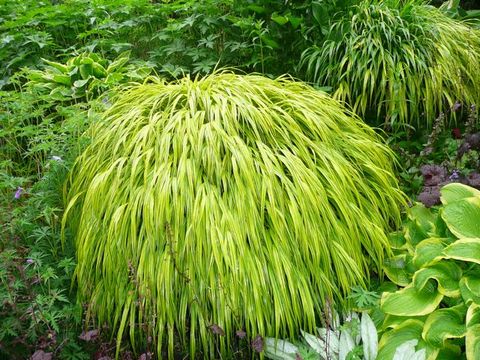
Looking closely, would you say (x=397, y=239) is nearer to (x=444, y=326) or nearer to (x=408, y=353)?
(x=444, y=326)

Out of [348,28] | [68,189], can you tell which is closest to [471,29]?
[348,28]

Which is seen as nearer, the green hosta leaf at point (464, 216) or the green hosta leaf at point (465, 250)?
the green hosta leaf at point (465, 250)

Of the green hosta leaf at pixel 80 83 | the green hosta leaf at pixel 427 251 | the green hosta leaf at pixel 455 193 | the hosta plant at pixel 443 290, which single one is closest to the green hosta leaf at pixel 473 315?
the hosta plant at pixel 443 290

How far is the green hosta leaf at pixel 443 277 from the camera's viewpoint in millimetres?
1936

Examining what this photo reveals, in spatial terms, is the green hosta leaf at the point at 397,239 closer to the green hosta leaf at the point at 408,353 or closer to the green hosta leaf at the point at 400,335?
the green hosta leaf at the point at 400,335

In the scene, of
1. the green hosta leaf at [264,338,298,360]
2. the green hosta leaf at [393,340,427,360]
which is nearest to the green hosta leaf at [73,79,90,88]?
the green hosta leaf at [264,338,298,360]

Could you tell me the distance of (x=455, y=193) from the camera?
7.37 feet

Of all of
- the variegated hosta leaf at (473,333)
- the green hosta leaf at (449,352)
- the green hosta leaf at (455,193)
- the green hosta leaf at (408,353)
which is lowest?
the green hosta leaf at (449,352)

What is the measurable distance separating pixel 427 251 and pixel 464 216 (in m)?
0.21

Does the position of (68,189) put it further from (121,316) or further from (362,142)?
(362,142)

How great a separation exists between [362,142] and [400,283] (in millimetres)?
738

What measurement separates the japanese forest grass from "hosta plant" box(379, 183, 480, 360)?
7.0 inches

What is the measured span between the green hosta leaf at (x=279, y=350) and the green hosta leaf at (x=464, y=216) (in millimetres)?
829

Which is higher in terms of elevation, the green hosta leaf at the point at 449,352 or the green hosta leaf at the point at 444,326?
the green hosta leaf at the point at 444,326
